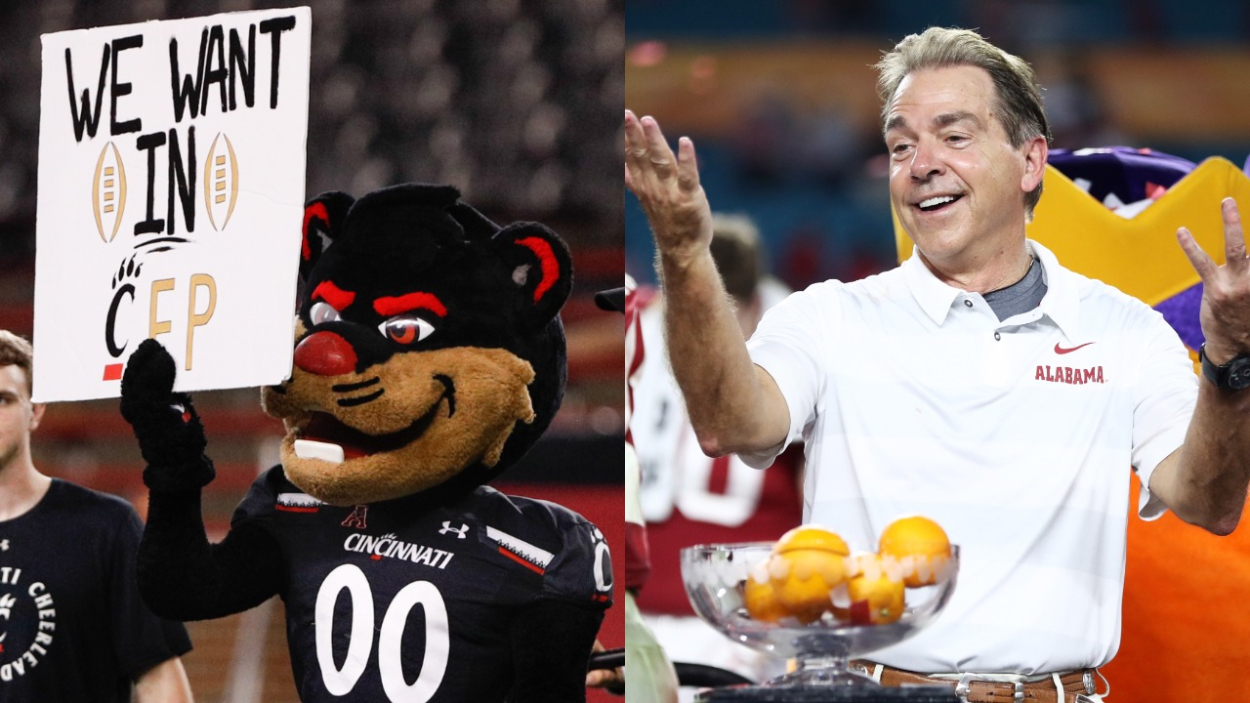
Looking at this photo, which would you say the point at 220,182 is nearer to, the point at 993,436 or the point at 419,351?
the point at 419,351

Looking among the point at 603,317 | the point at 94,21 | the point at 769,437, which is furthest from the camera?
the point at 94,21

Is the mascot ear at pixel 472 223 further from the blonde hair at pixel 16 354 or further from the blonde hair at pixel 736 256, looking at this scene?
the blonde hair at pixel 736 256

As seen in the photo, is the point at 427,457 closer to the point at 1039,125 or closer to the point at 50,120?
the point at 50,120

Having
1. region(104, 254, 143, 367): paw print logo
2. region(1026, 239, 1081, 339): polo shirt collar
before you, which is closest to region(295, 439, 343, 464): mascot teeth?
region(104, 254, 143, 367): paw print logo

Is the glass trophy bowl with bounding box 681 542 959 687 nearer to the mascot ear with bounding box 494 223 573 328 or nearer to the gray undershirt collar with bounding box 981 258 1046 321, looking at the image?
the gray undershirt collar with bounding box 981 258 1046 321

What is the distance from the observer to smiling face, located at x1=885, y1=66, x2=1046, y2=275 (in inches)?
74.2

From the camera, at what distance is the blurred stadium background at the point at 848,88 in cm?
742

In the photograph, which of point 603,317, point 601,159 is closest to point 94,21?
point 601,159

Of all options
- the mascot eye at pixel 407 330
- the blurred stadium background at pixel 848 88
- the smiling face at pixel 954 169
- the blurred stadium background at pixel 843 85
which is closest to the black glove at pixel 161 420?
the mascot eye at pixel 407 330

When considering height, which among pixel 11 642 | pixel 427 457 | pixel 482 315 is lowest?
pixel 11 642

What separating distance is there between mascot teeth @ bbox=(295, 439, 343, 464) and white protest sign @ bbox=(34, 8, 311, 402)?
0.38 ft

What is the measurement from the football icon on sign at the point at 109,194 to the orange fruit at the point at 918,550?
3.96 feet

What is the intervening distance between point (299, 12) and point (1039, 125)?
0.98 meters

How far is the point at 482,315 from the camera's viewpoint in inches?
82.0
